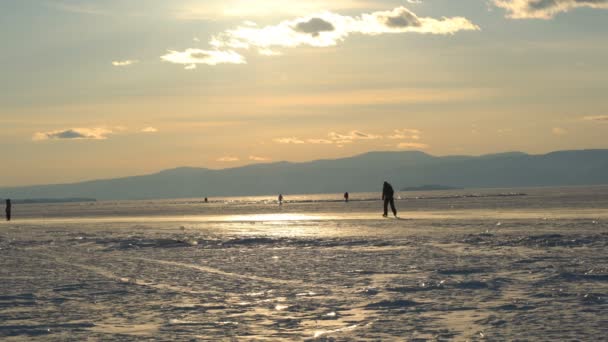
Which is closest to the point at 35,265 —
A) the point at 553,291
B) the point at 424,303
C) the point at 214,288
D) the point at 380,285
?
the point at 214,288

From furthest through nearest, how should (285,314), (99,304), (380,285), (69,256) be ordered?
(69,256) < (380,285) < (99,304) < (285,314)

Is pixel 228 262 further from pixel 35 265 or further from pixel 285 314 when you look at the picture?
pixel 285 314

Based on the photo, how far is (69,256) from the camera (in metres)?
20.4

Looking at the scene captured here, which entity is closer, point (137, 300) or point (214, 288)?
point (137, 300)

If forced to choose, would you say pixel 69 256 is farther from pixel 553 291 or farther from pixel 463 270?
pixel 553 291

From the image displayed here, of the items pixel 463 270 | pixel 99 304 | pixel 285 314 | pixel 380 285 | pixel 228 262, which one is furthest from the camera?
pixel 228 262

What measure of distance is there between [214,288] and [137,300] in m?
1.61

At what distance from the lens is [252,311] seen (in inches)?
415

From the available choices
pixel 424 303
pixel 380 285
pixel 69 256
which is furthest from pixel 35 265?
pixel 424 303

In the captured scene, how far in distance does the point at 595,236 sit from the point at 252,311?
1437 cm

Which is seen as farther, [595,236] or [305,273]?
[595,236]

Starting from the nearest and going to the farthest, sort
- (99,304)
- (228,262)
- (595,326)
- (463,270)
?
(595,326) < (99,304) < (463,270) < (228,262)

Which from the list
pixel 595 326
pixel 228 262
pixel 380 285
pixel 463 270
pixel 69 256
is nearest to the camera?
pixel 595 326

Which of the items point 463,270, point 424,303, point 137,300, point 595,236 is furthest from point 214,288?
point 595,236
